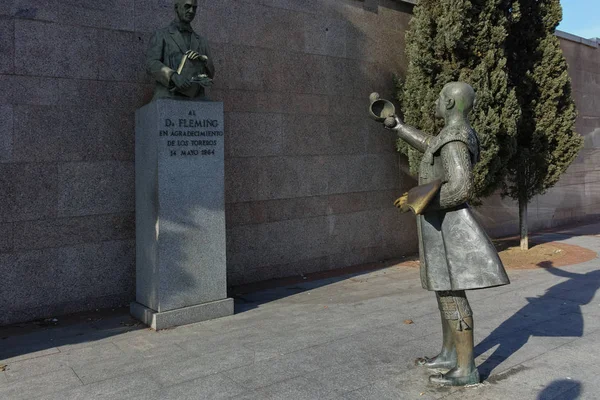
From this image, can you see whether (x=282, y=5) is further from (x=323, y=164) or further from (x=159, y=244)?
(x=159, y=244)

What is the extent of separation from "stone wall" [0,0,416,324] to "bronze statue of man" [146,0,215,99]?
107cm

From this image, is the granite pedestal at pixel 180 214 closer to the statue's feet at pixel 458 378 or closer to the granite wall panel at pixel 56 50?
the granite wall panel at pixel 56 50

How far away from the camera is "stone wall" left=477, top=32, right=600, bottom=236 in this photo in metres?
14.3

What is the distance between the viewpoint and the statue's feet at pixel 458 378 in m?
3.97

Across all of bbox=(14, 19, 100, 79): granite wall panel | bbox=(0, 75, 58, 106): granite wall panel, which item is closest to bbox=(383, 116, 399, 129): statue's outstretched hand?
bbox=(14, 19, 100, 79): granite wall panel

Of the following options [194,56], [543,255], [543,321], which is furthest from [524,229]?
[194,56]

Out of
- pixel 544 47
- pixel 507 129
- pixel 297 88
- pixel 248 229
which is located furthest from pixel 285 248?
pixel 544 47

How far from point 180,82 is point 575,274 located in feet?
22.5

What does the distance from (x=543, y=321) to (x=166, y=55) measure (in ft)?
18.1

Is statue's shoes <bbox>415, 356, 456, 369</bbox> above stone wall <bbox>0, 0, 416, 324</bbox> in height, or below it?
below

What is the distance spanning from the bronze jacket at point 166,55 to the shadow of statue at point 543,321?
14.8ft

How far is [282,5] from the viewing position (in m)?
8.65

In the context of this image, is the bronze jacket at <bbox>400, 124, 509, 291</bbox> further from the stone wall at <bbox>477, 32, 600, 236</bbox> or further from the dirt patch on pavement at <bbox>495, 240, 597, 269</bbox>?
the stone wall at <bbox>477, 32, 600, 236</bbox>

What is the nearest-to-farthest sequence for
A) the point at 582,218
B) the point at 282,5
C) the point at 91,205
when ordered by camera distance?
the point at 91,205, the point at 282,5, the point at 582,218
